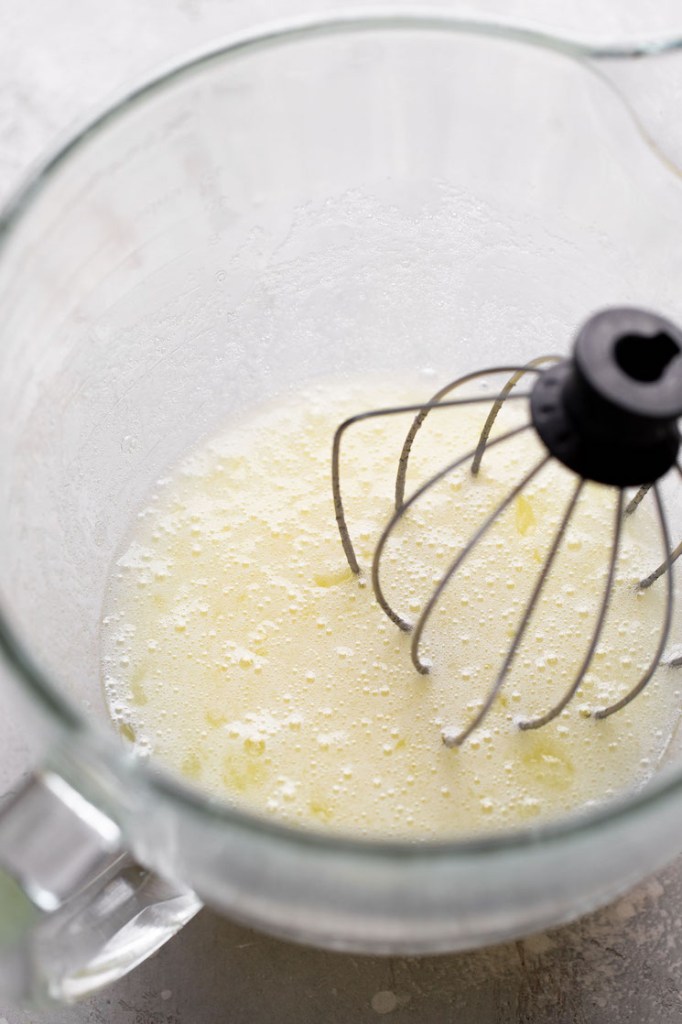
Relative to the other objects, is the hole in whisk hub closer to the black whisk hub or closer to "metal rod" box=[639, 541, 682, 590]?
the black whisk hub

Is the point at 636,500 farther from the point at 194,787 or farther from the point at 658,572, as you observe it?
the point at 194,787

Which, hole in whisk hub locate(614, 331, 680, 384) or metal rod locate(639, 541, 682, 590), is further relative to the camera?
metal rod locate(639, 541, 682, 590)

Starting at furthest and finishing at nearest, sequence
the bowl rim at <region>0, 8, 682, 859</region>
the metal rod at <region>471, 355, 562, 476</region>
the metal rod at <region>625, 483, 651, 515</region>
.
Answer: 1. the metal rod at <region>625, 483, 651, 515</region>
2. the metal rod at <region>471, 355, 562, 476</region>
3. the bowl rim at <region>0, 8, 682, 859</region>

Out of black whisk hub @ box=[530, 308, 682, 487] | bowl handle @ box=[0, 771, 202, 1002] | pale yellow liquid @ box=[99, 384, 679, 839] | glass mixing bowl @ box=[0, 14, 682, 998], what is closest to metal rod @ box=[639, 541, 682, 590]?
pale yellow liquid @ box=[99, 384, 679, 839]

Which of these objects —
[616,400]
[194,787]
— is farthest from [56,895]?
[616,400]

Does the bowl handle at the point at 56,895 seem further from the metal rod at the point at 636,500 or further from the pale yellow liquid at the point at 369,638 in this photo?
the metal rod at the point at 636,500

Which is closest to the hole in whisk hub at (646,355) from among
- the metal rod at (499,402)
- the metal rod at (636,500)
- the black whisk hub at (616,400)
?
the black whisk hub at (616,400)

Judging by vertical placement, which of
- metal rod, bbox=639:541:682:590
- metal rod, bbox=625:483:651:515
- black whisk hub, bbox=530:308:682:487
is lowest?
metal rod, bbox=639:541:682:590
